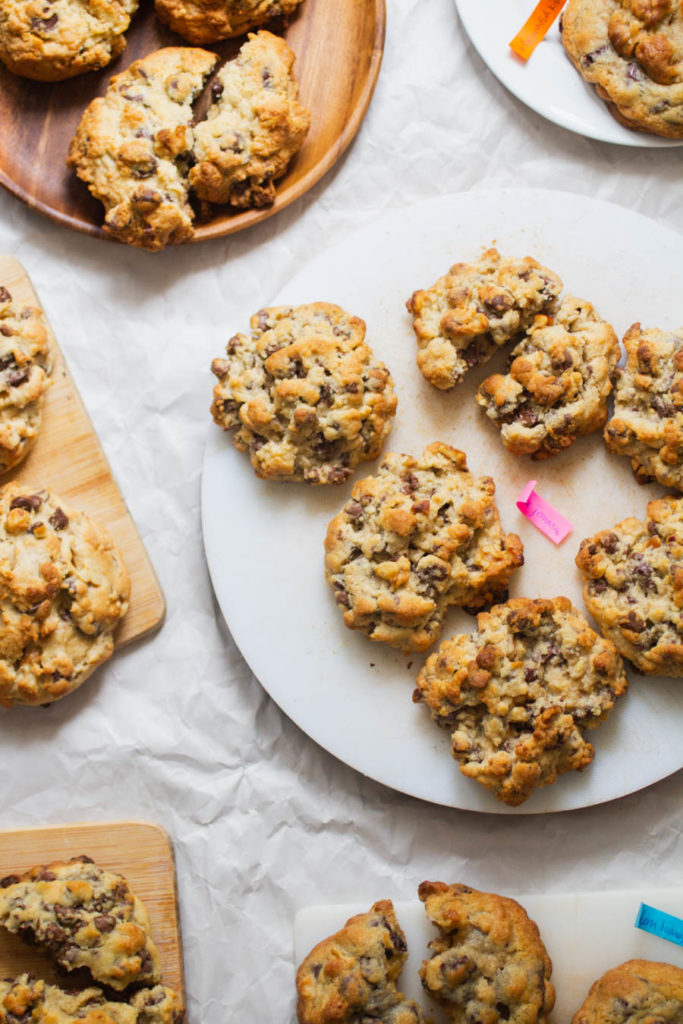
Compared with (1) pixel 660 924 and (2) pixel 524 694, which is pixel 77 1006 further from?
(1) pixel 660 924

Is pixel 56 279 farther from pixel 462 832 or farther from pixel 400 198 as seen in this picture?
pixel 462 832

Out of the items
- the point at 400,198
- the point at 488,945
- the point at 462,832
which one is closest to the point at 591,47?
the point at 400,198

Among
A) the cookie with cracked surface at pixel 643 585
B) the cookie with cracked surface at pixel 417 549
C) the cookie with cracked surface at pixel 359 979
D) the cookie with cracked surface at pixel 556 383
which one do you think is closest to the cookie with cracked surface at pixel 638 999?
the cookie with cracked surface at pixel 359 979

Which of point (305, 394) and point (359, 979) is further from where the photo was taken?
point (305, 394)

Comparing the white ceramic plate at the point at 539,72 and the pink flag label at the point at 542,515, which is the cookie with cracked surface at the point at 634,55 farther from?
the pink flag label at the point at 542,515

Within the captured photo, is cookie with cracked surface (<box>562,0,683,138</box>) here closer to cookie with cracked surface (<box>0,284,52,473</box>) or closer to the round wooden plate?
the round wooden plate

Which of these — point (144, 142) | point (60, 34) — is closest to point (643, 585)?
point (144, 142)

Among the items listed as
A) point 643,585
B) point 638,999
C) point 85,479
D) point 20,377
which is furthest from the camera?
point 85,479
